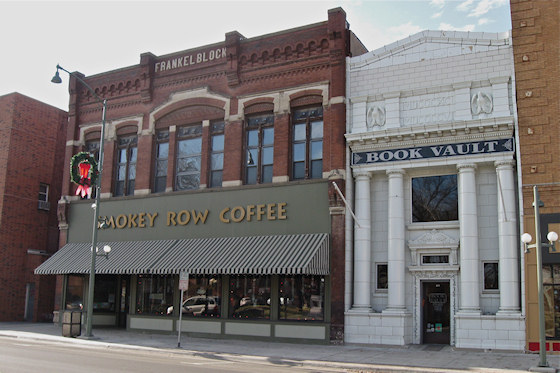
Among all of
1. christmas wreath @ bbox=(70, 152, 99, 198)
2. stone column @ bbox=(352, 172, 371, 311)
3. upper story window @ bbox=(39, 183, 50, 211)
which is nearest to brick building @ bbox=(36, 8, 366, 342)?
stone column @ bbox=(352, 172, 371, 311)

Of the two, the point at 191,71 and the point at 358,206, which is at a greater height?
the point at 191,71

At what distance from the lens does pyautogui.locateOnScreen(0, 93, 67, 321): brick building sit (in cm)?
3144

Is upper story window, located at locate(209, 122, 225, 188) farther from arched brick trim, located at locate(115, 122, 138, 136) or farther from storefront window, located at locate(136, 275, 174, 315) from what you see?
storefront window, located at locate(136, 275, 174, 315)

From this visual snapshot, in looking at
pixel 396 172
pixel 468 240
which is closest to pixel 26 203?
pixel 396 172

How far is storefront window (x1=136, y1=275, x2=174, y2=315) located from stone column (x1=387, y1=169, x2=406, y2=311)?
1021 centimetres

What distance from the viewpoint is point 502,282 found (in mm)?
19328

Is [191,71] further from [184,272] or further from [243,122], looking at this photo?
[184,272]

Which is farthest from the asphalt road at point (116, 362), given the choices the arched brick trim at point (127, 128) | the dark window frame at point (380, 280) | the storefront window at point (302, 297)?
the arched brick trim at point (127, 128)

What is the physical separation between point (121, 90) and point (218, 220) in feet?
30.3

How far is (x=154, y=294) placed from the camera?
26547 millimetres

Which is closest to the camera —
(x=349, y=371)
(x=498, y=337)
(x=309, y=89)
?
(x=349, y=371)

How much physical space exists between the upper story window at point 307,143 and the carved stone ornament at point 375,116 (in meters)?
2.17

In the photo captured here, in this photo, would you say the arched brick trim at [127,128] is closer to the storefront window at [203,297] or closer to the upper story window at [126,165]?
the upper story window at [126,165]

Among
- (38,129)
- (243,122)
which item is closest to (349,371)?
(243,122)
